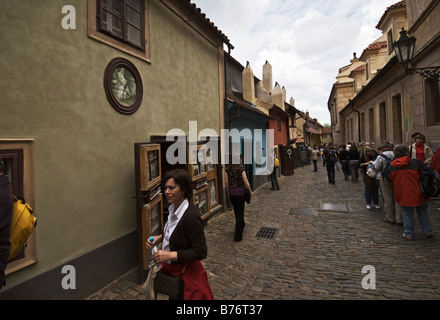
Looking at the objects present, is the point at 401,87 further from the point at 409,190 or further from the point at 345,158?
the point at 409,190

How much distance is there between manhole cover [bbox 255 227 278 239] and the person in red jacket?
2927 mm

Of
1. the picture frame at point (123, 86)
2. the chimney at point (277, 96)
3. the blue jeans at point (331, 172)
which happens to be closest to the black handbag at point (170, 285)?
the picture frame at point (123, 86)

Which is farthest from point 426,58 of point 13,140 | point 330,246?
point 13,140

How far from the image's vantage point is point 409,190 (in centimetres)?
512

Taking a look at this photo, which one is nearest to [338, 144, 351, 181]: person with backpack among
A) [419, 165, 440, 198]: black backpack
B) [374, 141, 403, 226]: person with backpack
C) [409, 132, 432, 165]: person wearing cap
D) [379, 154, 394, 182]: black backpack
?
[409, 132, 432, 165]: person wearing cap

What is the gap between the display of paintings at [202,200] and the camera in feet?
21.6

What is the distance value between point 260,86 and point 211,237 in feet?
42.2

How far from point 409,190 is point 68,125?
6.65m

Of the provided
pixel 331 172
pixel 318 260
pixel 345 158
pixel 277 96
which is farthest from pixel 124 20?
pixel 277 96

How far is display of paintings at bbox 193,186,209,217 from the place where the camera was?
21.6 feet

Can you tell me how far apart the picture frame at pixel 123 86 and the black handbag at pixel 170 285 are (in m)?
3.05

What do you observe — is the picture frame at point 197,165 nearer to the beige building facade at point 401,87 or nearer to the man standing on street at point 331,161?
the beige building facade at point 401,87

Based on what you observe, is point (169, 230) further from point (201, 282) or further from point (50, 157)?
point (50, 157)

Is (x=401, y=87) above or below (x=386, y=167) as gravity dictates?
above
